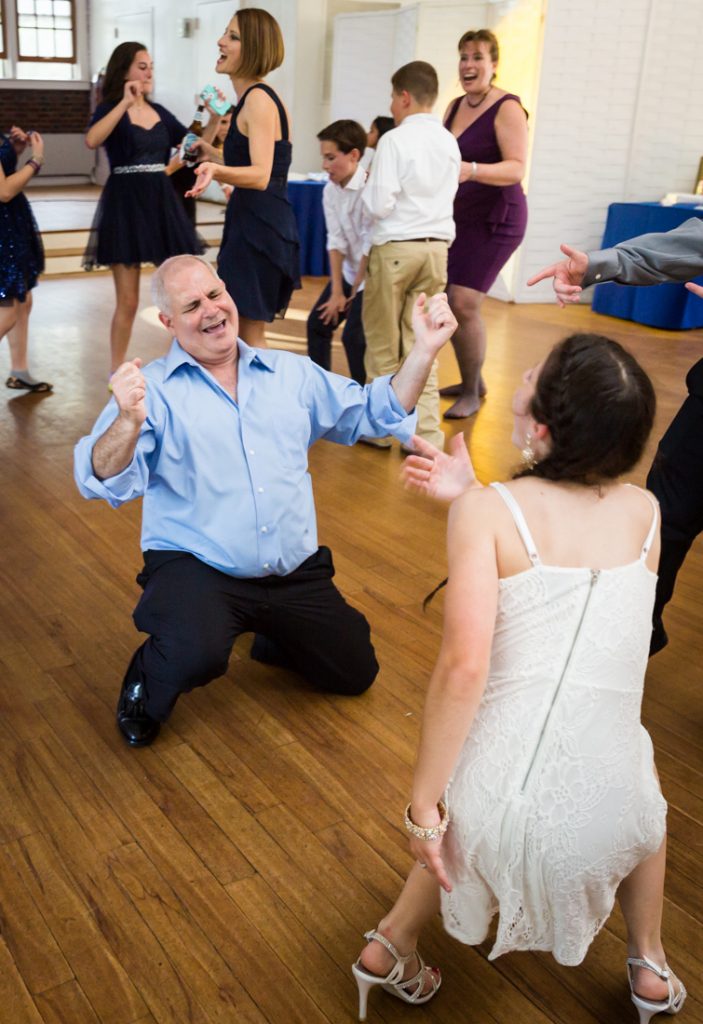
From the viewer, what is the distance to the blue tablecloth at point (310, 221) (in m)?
7.76

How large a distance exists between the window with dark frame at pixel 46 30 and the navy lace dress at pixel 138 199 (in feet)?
31.5

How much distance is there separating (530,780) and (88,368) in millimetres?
4220

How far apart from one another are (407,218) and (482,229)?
84cm

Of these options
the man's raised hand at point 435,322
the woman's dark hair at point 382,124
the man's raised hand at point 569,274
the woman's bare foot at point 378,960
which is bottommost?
the woman's bare foot at point 378,960

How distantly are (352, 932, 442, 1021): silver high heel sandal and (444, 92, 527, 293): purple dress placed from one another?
3498mm

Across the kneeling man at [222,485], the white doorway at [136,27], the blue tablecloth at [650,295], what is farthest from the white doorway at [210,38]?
the kneeling man at [222,485]

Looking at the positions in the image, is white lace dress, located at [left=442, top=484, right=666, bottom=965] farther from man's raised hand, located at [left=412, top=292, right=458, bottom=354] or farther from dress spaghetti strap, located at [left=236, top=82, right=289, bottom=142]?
dress spaghetti strap, located at [left=236, top=82, right=289, bottom=142]

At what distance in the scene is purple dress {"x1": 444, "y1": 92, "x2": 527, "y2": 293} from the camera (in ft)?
14.9

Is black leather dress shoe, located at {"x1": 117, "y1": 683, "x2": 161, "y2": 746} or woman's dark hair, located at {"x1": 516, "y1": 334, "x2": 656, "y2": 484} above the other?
woman's dark hair, located at {"x1": 516, "y1": 334, "x2": 656, "y2": 484}

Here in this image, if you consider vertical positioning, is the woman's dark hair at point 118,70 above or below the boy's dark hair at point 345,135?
above

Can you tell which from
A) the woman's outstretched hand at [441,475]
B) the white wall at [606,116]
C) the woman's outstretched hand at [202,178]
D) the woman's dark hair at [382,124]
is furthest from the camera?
the white wall at [606,116]

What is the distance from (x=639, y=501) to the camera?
137 centimetres

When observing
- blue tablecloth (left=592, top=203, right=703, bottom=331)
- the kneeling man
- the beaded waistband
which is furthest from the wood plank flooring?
blue tablecloth (left=592, top=203, right=703, bottom=331)

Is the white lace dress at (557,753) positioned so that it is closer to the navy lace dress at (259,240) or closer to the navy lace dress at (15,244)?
the navy lace dress at (259,240)
